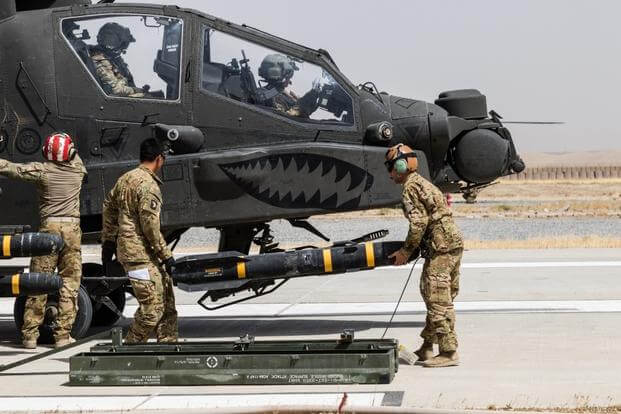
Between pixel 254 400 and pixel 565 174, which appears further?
pixel 565 174

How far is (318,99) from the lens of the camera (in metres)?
11.0

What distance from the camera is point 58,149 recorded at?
33.7 feet

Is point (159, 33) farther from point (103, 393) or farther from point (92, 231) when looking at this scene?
point (103, 393)

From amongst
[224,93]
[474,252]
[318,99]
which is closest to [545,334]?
[318,99]

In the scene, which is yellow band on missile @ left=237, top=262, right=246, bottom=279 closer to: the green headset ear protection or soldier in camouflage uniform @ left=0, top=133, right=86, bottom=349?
soldier in camouflage uniform @ left=0, top=133, right=86, bottom=349

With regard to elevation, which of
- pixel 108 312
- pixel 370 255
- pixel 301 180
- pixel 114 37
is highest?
pixel 114 37

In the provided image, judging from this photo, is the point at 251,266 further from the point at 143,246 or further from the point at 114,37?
the point at 114,37

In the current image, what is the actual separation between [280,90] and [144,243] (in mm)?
2217

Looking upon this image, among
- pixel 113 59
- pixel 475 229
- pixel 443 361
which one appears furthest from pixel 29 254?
pixel 475 229

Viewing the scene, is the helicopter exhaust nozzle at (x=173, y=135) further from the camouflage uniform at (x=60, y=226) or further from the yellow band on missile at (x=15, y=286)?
the yellow band on missile at (x=15, y=286)

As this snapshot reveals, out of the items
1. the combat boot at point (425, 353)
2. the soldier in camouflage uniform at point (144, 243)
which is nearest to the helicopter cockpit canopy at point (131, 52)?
the soldier in camouflage uniform at point (144, 243)

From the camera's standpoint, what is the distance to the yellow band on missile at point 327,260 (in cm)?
996

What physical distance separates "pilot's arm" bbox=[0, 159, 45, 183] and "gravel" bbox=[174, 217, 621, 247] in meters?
15.3

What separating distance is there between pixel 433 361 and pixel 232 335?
9.85ft
